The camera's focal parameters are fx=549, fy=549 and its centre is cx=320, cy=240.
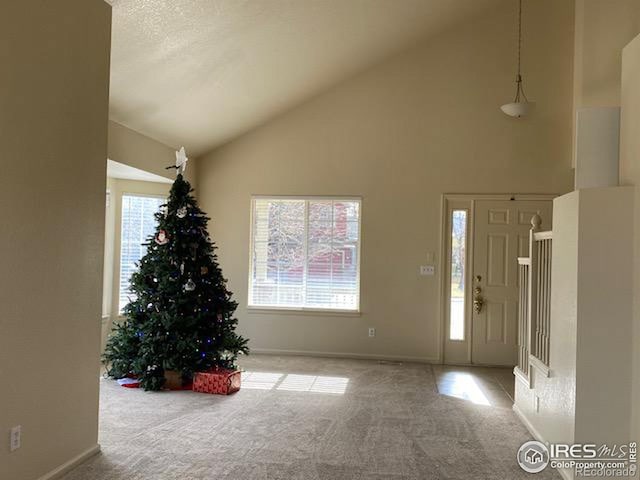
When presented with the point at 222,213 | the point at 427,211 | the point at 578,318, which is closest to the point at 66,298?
the point at 578,318

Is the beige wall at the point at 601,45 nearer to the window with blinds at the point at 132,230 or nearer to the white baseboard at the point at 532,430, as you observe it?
the white baseboard at the point at 532,430

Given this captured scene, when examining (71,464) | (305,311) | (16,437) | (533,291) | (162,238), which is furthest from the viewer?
A: (305,311)

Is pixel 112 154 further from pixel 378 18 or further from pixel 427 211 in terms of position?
pixel 427 211

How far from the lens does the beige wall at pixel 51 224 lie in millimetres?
2793

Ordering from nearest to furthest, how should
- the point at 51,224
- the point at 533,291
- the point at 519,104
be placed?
1. the point at 51,224
2. the point at 533,291
3. the point at 519,104

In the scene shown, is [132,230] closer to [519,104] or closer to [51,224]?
[51,224]

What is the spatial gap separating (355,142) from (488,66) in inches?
74.5

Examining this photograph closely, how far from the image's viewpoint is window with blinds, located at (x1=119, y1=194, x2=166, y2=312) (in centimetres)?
665

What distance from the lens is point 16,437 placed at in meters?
2.84

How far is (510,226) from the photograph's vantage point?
6.79 meters

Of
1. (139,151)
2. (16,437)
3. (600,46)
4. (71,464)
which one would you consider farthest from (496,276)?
(16,437)

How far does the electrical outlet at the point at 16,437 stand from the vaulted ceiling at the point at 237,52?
281cm

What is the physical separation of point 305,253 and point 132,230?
219 centimetres

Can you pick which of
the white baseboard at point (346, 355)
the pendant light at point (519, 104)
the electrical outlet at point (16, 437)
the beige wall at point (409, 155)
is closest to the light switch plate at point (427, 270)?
the beige wall at point (409, 155)
